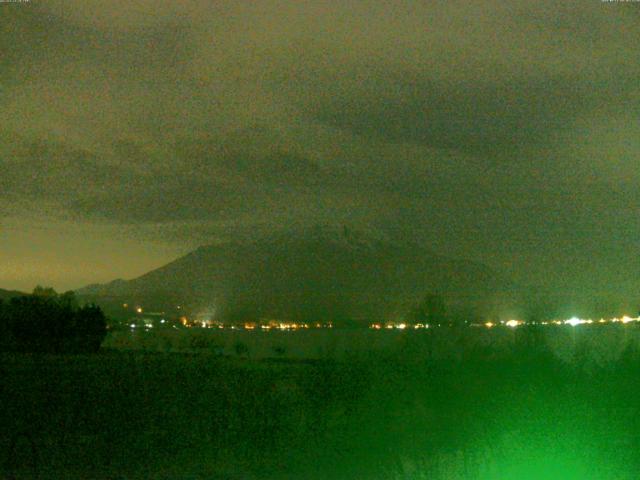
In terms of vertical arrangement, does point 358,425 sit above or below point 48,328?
below

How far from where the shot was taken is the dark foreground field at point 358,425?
47.4ft

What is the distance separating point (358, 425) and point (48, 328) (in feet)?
127

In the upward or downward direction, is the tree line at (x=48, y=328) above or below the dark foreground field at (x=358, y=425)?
above

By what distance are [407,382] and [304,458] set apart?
401cm

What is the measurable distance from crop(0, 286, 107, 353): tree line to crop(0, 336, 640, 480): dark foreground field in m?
27.8

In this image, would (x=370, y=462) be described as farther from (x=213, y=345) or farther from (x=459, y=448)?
(x=213, y=345)

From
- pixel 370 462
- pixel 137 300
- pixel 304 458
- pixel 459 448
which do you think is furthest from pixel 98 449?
pixel 137 300

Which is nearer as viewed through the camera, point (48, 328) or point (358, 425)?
point (358, 425)

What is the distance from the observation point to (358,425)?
18328 mm

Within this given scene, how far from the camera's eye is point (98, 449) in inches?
641

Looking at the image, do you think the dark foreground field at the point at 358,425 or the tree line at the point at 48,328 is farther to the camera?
the tree line at the point at 48,328

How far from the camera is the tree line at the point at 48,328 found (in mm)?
49594

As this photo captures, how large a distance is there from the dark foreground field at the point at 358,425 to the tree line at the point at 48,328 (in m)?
27.8

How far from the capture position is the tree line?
49.6 meters
